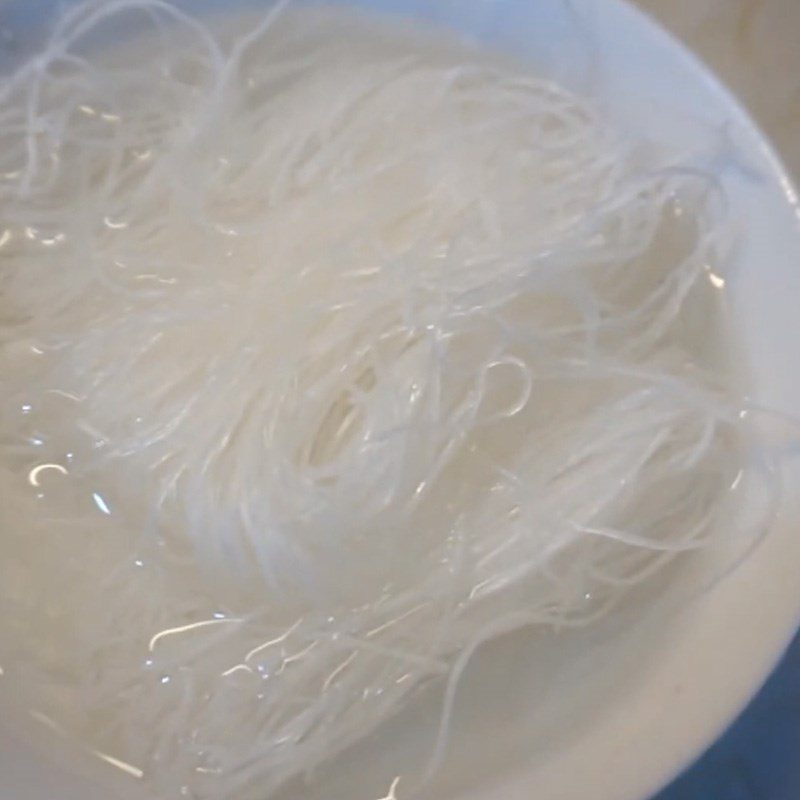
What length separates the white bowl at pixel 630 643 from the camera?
0.56m

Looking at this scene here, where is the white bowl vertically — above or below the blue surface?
above

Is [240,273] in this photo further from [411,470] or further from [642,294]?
[642,294]

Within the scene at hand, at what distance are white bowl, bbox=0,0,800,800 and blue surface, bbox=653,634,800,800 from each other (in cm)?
15

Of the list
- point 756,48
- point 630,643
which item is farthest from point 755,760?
point 756,48

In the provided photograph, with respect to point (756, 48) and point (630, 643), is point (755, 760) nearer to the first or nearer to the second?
point (630, 643)

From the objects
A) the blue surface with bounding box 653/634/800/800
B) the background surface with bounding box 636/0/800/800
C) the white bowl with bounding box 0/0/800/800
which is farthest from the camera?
the background surface with bounding box 636/0/800/800

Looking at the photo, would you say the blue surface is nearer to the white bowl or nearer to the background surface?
the white bowl

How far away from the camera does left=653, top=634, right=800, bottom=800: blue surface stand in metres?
0.71

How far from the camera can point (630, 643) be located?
63 cm

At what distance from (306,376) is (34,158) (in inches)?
10.7

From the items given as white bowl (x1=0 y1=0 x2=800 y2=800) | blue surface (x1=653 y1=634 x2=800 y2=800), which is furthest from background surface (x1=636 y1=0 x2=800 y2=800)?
blue surface (x1=653 y1=634 x2=800 y2=800)

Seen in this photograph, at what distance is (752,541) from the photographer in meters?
0.62

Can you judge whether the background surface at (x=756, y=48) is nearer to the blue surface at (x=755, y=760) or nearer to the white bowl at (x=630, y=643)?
the white bowl at (x=630, y=643)

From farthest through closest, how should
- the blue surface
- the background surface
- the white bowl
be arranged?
the background surface, the blue surface, the white bowl
